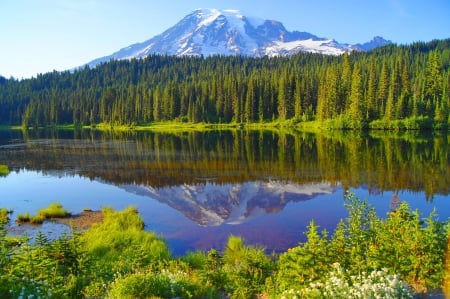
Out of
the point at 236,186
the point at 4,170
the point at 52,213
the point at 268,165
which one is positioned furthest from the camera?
the point at 4,170

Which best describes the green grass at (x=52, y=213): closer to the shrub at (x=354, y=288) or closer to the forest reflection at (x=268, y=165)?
the forest reflection at (x=268, y=165)

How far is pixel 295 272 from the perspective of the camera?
1145 cm

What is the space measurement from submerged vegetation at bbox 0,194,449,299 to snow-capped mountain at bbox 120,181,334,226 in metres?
13.4

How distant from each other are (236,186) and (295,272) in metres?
27.3

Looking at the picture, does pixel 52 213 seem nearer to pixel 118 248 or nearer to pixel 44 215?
pixel 44 215

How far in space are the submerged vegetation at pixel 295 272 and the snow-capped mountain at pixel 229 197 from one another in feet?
44.0

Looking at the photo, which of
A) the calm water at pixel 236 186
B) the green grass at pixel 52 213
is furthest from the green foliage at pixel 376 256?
the green grass at pixel 52 213

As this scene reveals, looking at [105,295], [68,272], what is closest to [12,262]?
[68,272]

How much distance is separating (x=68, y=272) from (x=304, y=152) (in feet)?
166

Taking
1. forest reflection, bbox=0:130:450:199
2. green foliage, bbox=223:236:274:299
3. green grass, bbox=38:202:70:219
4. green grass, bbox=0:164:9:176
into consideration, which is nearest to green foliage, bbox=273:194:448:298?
green foliage, bbox=223:236:274:299

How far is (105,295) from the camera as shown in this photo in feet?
38.2

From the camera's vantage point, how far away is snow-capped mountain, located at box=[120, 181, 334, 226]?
29266 mm

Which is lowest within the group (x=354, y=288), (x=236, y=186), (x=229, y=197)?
(x=229, y=197)

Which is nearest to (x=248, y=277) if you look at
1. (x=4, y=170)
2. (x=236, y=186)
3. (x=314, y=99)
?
(x=236, y=186)
